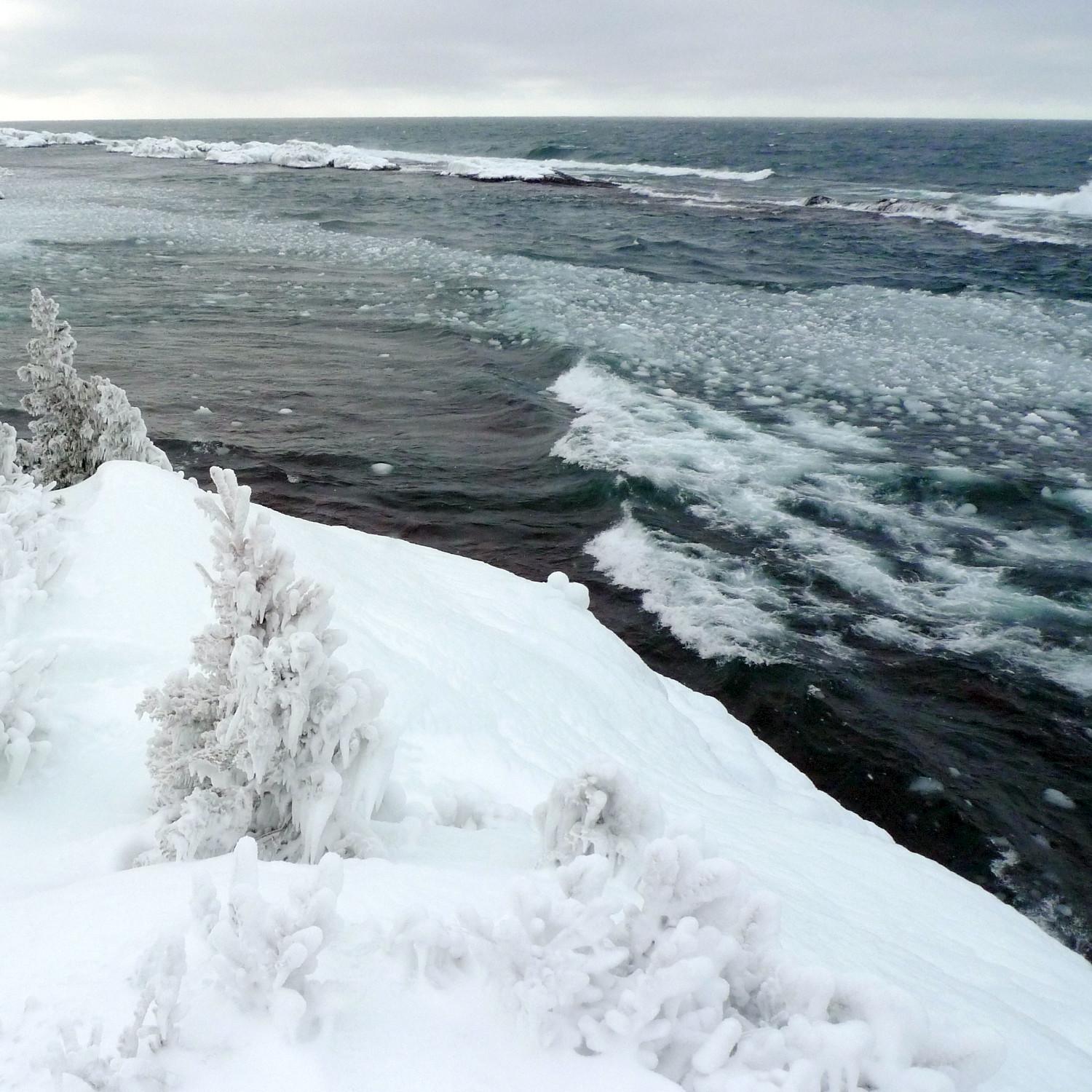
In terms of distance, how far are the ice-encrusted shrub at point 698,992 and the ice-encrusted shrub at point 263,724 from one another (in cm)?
120

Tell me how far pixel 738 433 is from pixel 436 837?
39.9ft

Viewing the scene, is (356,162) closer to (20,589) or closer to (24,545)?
(24,545)

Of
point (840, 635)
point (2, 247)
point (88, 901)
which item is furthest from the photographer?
point (2, 247)

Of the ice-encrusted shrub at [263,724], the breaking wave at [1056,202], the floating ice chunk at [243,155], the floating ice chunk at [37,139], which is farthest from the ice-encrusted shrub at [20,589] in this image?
the floating ice chunk at [37,139]

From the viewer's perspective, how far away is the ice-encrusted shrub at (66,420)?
9.23 m

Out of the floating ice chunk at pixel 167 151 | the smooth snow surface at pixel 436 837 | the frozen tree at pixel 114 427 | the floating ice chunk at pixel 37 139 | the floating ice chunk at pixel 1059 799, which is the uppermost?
the floating ice chunk at pixel 37 139

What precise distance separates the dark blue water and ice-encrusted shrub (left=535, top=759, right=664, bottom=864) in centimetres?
509

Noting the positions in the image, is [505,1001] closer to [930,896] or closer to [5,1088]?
[5,1088]

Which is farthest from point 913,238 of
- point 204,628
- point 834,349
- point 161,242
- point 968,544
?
point 204,628

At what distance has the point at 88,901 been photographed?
2.72 m

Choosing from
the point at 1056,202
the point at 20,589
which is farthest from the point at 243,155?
the point at 20,589

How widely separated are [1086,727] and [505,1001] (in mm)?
8346

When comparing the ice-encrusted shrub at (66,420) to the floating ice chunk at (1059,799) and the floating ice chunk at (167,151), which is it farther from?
the floating ice chunk at (167,151)

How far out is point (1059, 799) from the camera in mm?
7504
